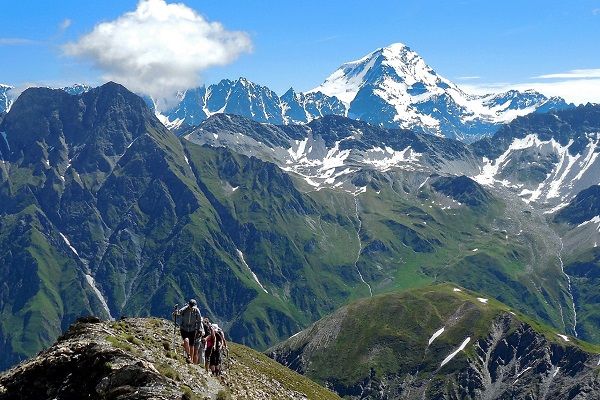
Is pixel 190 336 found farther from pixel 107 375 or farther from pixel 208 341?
pixel 107 375

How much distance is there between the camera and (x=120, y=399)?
30484 mm

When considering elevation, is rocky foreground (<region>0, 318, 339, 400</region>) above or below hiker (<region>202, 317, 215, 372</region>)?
above

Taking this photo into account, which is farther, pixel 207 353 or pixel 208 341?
pixel 207 353

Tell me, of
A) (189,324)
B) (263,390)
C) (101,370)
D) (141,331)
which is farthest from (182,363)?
(263,390)

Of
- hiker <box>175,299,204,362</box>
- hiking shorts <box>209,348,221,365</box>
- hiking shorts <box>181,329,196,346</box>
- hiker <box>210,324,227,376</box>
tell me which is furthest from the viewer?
hiking shorts <box>209,348,221,365</box>

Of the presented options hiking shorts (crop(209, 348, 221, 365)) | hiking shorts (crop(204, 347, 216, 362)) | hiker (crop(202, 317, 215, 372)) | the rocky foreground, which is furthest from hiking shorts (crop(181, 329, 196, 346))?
the rocky foreground

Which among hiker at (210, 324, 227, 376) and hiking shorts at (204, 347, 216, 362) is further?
hiking shorts at (204, 347, 216, 362)

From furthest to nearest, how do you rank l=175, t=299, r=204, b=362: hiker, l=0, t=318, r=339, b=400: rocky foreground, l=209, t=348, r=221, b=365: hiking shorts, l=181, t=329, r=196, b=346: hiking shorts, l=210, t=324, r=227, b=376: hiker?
1. l=209, t=348, r=221, b=365: hiking shorts
2. l=210, t=324, r=227, b=376: hiker
3. l=181, t=329, r=196, b=346: hiking shorts
4. l=175, t=299, r=204, b=362: hiker
5. l=0, t=318, r=339, b=400: rocky foreground

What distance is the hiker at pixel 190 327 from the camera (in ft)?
136

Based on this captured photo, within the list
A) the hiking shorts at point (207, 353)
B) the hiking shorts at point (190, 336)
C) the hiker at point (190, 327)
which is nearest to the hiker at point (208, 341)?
the hiking shorts at point (207, 353)

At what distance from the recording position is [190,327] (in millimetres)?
41531

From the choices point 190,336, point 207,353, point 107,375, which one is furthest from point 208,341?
point 107,375

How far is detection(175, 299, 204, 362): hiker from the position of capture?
136 feet

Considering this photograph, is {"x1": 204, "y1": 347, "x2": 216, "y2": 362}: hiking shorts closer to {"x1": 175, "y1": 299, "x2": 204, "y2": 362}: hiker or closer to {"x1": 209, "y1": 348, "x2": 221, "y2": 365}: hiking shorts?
{"x1": 209, "y1": 348, "x2": 221, "y2": 365}: hiking shorts
